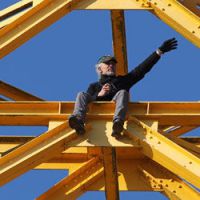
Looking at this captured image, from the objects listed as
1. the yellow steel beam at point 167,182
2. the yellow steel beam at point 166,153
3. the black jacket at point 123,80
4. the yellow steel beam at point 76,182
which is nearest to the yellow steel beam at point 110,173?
the yellow steel beam at point 76,182

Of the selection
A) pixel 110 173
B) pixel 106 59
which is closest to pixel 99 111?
pixel 106 59

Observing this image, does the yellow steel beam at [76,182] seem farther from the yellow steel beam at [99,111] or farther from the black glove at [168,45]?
the black glove at [168,45]

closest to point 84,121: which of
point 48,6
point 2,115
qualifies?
point 2,115

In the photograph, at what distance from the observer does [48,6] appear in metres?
11.9

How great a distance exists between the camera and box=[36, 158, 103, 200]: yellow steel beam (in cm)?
1247

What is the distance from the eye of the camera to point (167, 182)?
12.9 metres

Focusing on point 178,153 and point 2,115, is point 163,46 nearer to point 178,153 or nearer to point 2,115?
point 178,153

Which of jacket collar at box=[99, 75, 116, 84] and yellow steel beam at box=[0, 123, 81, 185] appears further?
jacket collar at box=[99, 75, 116, 84]

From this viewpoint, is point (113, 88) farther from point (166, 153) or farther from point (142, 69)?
point (166, 153)

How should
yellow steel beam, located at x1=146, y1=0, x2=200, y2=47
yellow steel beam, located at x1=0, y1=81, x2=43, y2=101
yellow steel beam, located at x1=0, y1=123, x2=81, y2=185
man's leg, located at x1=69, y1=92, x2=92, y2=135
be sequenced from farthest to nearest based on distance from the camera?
→ yellow steel beam, located at x1=0, y1=81, x2=43, y2=101 → yellow steel beam, located at x1=146, y1=0, x2=200, y2=47 → man's leg, located at x1=69, y1=92, x2=92, y2=135 → yellow steel beam, located at x1=0, y1=123, x2=81, y2=185

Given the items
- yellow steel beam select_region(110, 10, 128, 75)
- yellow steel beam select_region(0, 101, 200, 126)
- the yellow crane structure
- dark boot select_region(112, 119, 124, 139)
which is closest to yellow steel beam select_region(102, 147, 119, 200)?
the yellow crane structure

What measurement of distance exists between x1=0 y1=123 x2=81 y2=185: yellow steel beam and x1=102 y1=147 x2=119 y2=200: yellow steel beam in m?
1.34

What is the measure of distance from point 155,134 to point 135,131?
1.03ft

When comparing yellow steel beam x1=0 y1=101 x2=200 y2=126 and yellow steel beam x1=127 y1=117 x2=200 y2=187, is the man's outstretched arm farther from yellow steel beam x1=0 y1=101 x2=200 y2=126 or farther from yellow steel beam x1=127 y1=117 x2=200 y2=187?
yellow steel beam x1=127 y1=117 x2=200 y2=187
